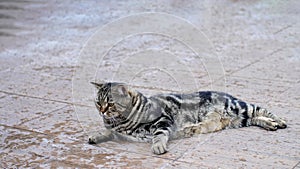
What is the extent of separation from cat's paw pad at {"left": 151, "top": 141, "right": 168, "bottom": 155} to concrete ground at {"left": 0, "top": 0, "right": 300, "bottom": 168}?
0.05m

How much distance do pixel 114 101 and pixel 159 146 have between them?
52 cm

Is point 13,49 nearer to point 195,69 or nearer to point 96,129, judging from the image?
point 195,69

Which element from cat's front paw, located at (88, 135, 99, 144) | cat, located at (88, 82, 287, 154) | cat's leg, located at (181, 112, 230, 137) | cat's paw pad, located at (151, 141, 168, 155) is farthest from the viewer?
cat's leg, located at (181, 112, 230, 137)

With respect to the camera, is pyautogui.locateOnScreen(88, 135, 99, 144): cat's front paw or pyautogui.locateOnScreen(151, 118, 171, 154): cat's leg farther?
pyautogui.locateOnScreen(88, 135, 99, 144): cat's front paw

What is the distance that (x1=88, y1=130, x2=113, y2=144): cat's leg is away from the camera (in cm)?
517

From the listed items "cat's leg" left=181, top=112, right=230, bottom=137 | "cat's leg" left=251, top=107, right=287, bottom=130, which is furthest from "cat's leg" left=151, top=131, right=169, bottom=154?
"cat's leg" left=251, top=107, right=287, bottom=130

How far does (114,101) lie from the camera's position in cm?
496

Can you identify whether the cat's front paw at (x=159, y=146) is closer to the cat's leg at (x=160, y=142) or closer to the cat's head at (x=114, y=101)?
the cat's leg at (x=160, y=142)

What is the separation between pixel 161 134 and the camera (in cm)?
499

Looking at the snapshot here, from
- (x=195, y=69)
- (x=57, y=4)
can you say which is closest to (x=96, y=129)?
(x=195, y=69)

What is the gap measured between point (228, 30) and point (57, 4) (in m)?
4.39

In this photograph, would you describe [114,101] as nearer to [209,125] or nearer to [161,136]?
[161,136]

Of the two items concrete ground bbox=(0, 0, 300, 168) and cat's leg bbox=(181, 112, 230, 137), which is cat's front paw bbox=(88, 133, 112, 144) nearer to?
concrete ground bbox=(0, 0, 300, 168)

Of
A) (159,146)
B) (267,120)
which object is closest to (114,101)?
(159,146)
